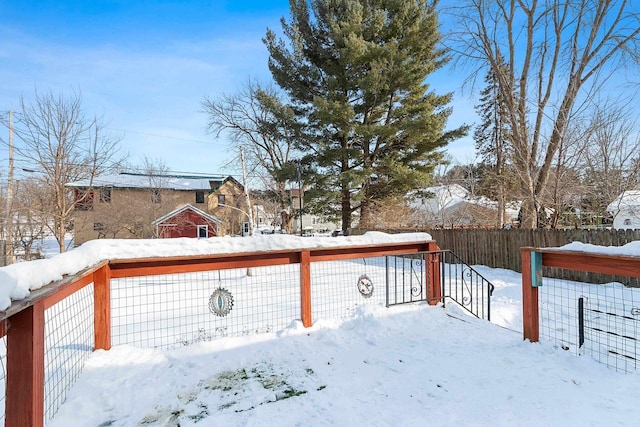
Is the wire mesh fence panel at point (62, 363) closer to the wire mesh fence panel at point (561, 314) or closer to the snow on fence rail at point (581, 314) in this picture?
the snow on fence rail at point (581, 314)

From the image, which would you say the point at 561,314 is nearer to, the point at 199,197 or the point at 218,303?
the point at 218,303

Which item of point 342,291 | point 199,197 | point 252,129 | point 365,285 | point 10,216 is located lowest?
point 342,291

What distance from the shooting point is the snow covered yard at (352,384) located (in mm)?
2260

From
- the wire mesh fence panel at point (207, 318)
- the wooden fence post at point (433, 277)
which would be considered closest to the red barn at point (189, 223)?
the wire mesh fence panel at point (207, 318)

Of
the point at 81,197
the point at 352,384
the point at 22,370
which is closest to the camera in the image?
the point at 22,370

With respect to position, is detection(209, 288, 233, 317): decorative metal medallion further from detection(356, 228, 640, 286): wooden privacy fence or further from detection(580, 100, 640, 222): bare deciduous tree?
detection(580, 100, 640, 222): bare deciduous tree

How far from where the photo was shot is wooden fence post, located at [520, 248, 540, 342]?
352 cm

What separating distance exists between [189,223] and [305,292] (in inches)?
798

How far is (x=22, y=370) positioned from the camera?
1569 mm

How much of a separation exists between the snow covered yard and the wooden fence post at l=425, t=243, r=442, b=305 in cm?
116

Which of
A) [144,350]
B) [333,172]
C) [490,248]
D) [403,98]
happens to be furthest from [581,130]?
[144,350]

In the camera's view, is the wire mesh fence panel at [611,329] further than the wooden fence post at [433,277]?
No

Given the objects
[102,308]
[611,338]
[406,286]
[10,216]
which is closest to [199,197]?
[10,216]

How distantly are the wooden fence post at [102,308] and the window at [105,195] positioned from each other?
71.4ft
